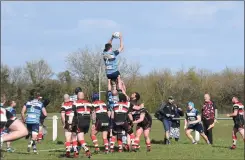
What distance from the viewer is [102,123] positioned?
15305mm

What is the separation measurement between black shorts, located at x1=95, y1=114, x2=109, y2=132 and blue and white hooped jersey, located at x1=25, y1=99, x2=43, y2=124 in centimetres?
214

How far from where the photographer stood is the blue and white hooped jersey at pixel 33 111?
628 inches

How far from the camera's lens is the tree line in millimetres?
52062

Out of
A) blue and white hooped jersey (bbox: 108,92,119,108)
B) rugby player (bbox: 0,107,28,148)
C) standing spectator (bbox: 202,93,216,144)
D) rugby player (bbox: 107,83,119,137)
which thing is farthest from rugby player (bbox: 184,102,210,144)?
rugby player (bbox: 0,107,28,148)

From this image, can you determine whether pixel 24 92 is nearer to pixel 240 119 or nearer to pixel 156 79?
pixel 156 79

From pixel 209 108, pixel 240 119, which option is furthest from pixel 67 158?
pixel 209 108

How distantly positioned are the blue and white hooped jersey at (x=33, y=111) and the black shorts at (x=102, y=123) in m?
2.14

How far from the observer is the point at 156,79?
63344mm

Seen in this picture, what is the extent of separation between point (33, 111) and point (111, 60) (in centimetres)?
328

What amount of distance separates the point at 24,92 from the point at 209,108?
45.0 m

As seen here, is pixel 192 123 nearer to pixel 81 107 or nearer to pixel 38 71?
pixel 81 107

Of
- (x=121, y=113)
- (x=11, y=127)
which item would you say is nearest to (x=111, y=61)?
(x=121, y=113)

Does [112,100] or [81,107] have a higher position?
[112,100]

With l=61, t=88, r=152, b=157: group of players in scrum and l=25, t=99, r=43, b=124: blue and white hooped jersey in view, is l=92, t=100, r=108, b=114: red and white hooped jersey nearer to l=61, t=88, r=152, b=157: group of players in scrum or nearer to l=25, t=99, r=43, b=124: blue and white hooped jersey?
l=61, t=88, r=152, b=157: group of players in scrum
